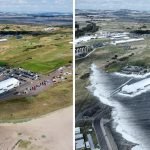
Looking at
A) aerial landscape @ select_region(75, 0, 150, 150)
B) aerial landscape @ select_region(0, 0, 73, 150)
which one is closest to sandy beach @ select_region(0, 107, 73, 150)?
aerial landscape @ select_region(0, 0, 73, 150)

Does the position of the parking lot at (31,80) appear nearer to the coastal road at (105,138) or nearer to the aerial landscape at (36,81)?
the aerial landscape at (36,81)

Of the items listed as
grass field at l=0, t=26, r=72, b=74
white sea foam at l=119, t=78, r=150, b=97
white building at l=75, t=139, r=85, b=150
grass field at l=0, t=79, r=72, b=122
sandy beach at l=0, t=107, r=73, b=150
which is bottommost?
white building at l=75, t=139, r=85, b=150

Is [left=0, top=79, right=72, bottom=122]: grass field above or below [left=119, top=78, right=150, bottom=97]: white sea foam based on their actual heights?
below

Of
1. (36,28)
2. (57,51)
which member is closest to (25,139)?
(57,51)

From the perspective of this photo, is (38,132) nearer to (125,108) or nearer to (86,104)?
(86,104)

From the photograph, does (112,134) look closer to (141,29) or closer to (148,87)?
(148,87)

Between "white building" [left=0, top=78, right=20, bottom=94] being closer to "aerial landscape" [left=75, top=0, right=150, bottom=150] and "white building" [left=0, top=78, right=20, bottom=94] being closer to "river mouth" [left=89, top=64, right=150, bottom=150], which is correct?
"aerial landscape" [left=75, top=0, right=150, bottom=150]

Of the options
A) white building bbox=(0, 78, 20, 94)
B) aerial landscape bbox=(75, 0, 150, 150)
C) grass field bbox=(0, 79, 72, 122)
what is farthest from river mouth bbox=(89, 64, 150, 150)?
white building bbox=(0, 78, 20, 94)
